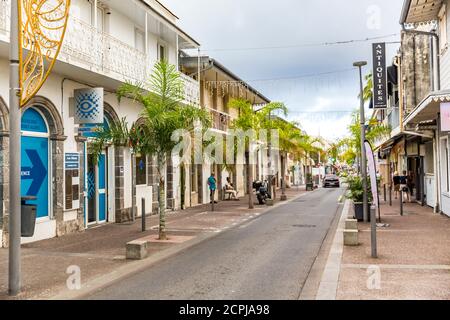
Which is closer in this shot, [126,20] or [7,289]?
[7,289]

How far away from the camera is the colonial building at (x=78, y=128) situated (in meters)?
11.2

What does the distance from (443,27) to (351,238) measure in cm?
881

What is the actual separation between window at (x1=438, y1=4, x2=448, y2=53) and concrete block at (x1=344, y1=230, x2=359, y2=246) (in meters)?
7.87

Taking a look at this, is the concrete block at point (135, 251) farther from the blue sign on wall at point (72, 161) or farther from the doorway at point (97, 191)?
the doorway at point (97, 191)

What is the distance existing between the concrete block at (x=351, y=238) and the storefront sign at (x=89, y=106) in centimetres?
712

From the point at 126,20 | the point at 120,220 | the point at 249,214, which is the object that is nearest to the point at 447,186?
the point at 249,214

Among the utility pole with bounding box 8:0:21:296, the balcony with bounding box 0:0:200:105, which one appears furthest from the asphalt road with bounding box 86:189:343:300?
the balcony with bounding box 0:0:200:105

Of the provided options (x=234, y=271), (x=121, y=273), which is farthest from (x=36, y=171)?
(x=234, y=271)

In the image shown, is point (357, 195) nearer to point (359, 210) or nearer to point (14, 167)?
point (359, 210)

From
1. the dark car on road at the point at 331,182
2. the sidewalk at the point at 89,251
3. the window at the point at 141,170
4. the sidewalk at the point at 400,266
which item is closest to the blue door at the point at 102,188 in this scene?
the sidewalk at the point at 89,251

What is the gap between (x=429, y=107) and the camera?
1247cm
